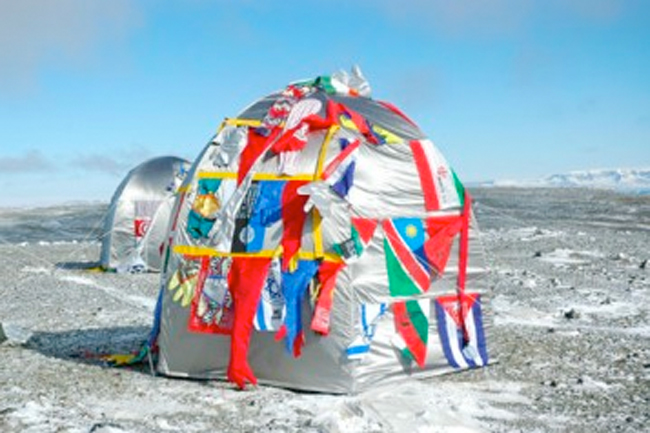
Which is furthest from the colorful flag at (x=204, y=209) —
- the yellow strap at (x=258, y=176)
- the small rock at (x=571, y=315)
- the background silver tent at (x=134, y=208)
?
the background silver tent at (x=134, y=208)

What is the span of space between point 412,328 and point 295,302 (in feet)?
5.15

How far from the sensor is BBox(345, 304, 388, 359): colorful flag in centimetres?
909

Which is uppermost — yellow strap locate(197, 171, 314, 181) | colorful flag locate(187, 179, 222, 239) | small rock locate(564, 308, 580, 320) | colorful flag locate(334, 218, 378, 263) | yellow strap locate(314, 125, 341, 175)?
yellow strap locate(314, 125, 341, 175)

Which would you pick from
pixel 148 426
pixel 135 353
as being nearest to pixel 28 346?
pixel 135 353

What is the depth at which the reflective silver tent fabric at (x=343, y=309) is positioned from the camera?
912cm

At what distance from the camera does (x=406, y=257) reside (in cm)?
972

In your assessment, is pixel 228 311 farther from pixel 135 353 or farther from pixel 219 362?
pixel 135 353

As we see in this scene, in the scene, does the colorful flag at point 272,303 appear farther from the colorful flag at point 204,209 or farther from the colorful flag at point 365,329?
the colorful flag at point 204,209

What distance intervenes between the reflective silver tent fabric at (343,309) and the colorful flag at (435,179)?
0.13 meters

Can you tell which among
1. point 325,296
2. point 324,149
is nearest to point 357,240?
point 325,296

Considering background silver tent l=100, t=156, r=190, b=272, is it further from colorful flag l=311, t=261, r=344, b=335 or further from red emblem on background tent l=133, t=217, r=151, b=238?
colorful flag l=311, t=261, r=344, b=335

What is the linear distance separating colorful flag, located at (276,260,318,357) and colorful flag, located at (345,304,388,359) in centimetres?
60

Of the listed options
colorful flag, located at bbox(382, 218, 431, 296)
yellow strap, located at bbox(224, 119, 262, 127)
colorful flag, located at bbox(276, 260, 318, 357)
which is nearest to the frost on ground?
colorful flag, located at bbox(276, 260, 318, 357)

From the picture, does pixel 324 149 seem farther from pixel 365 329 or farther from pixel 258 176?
pixel 365 329
